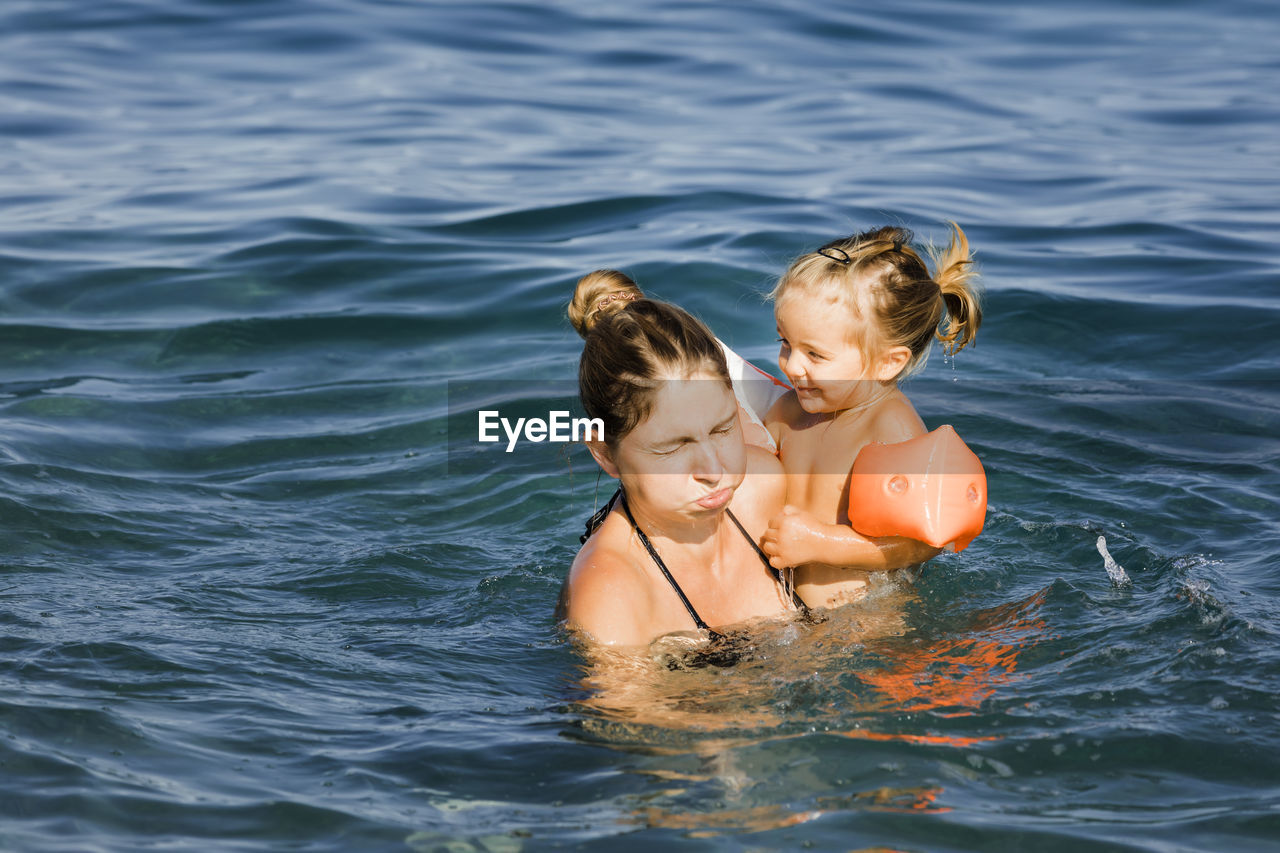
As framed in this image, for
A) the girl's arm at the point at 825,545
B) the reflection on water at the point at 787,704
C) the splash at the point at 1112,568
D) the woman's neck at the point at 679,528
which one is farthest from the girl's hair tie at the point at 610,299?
the splash at the point at 1112,568

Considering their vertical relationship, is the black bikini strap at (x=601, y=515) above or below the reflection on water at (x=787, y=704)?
above

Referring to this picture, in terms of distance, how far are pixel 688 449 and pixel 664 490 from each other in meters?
0.15

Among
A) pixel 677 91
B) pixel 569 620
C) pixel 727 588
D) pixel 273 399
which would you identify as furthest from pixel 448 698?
pixel 677 91

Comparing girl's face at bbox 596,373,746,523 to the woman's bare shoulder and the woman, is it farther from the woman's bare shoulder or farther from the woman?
the woman's bare shoulder

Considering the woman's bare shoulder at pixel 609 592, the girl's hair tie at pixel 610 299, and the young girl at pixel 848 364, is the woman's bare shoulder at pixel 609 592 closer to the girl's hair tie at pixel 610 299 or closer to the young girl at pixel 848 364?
the young girl at pixel 848 364

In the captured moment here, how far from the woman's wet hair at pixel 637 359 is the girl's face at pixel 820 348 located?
592mm

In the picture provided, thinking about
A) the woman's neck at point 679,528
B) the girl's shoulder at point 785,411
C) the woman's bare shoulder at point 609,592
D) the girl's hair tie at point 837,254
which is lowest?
the woman's bare shoulder at point 609,592

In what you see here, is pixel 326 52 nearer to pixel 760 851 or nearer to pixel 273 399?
pixel 273 399

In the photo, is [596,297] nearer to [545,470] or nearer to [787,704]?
[787,704]

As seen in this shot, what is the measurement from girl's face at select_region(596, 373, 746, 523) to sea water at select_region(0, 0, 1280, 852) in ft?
1.93

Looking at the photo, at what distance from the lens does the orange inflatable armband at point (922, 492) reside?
428 centimetres

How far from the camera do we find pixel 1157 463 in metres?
6.54

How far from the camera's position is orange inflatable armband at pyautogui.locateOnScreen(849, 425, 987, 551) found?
14.0 ft

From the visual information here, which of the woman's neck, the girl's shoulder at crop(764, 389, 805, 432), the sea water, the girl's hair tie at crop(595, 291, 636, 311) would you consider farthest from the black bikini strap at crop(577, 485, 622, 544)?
the girl's shoulder at crop(764, 389, 805, 432)
